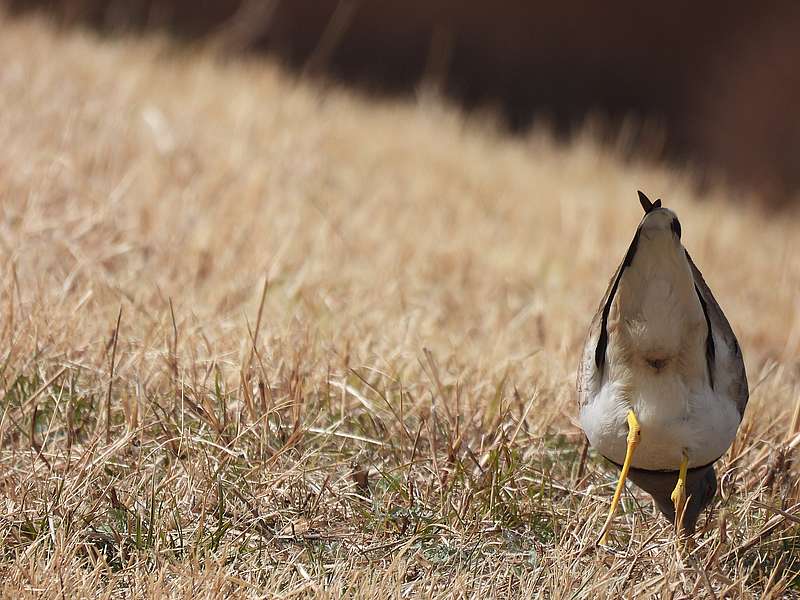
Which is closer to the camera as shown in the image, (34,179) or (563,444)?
(563,444)

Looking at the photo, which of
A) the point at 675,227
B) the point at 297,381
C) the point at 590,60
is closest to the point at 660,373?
the point at 675,227

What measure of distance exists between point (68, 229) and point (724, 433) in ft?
8.59

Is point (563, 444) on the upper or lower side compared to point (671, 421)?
lower

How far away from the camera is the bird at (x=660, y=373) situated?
1890 millimetres

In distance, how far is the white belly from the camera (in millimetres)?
1963

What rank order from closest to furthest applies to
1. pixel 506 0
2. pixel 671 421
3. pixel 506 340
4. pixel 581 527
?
1. pixel 671 421
2. pixel 581 527
3. pixel 506 340
4. pixel 506 0

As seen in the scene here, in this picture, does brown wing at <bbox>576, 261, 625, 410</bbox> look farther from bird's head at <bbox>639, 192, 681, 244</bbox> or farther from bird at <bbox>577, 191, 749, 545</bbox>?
bird's head at <bbox>639, 192, 681, 244</bbox>

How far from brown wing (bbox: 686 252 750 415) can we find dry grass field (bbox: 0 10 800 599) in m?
0.30

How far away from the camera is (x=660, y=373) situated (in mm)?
1977

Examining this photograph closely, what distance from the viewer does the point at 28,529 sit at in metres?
2.15

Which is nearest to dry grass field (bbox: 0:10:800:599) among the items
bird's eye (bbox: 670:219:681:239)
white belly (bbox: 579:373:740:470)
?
white belly (bbox: 579:373:740:470)

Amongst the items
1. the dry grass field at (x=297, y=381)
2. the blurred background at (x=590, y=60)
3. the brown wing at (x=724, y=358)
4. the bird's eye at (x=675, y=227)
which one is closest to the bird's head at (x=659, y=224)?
the bird's eye at (x=675, y=227)

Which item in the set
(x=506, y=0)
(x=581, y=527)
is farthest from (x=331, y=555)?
(x=506, y=0)

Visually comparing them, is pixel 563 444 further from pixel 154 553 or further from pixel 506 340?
pixel 154 553
